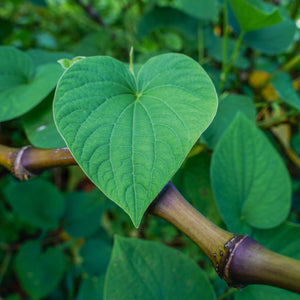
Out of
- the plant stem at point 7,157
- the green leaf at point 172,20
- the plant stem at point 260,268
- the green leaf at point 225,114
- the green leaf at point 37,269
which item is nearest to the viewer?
the plant stem at point 260,268

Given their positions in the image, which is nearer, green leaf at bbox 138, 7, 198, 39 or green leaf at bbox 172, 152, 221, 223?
green leaf at bbox 172, 152, 221, 223

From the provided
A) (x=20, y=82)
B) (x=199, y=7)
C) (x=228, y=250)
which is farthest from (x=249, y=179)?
(x=199, y=7)

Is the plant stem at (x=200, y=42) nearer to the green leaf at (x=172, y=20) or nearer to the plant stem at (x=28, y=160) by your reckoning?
the green leaf at (x=172, y=20)

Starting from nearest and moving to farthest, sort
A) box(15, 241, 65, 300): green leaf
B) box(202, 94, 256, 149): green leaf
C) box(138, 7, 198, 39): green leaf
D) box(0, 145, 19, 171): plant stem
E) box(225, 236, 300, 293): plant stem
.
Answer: box(225, 236, 300, 293): plant stem
box(0, 145, 19, 171): plant stem
box(202, 94, 256, 149): green leaf
box(15, 241, 65, 300): green leaf
box(138, 7, 198, 39): green leaf

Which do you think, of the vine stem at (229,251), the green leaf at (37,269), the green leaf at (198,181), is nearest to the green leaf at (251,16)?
the green leaf at (198,181)

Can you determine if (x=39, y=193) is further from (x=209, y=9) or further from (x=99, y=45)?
(x=209, y=9)

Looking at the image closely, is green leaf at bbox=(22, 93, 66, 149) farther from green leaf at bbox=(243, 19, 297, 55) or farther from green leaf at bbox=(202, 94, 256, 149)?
green leaf at bbox=(243, 19, 297, 55)

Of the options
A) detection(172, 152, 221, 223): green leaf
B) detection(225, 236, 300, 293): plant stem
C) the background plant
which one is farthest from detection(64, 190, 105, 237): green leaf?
detection(225, 236, 300, 293): plant stem
